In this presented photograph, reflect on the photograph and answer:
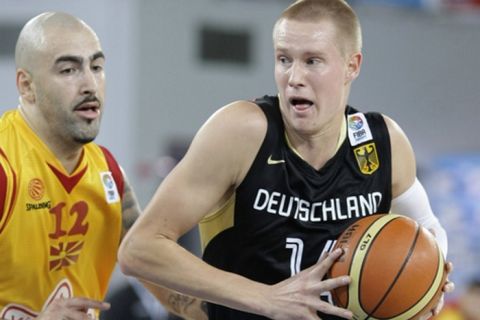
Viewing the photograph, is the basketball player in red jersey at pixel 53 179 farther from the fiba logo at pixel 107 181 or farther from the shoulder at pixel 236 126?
the shoulder at pixel 236 126

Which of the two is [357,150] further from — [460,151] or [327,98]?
[460,151]

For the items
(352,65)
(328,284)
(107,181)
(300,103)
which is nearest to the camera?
(328,284)

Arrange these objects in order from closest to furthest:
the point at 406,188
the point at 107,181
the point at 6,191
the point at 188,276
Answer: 1. the point at 188,276
2. the point at 6,191
3. the point at 406,188
4. the point at 107,181

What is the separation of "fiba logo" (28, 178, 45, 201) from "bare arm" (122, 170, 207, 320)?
50cm

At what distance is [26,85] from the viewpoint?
452cm

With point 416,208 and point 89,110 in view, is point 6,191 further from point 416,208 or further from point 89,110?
point 416,208

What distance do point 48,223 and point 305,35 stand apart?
144cm

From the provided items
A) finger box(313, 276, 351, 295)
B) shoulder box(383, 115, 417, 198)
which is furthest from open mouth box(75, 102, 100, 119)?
finger box(313, 276, 351, 295)

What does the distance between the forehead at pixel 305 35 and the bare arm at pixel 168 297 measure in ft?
4.10

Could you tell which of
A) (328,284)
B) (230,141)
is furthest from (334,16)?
(328,284)

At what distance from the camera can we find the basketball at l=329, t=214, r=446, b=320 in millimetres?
3592

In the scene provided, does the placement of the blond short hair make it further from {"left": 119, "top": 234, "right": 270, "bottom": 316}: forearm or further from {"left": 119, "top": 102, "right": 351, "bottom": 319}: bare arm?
{"left": 119, "top": 234, "right": 270, "bottom": 316}: forearm

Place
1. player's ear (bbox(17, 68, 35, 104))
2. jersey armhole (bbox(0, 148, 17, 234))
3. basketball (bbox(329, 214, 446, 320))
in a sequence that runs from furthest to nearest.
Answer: player's ear (bbox(17, 68, 35, 104)), jersey armhole (bbox(0, 148, 17, 234)), basketball (bbox(329, 214, 446, 320))

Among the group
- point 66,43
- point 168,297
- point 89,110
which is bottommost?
point 168,297
